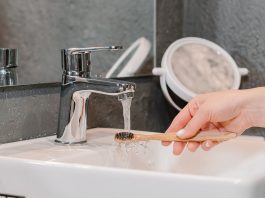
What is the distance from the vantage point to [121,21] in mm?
1072

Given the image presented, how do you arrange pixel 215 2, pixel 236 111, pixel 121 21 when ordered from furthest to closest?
pixel 215 2
pixel 121 21
pixel 236 111

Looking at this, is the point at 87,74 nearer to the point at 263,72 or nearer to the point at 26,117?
the point at 26,117

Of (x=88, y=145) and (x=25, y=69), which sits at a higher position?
(x=25, y=69)

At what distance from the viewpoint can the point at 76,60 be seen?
2.72 ft

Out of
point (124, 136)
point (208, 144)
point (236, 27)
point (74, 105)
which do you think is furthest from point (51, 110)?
point (236, 27)

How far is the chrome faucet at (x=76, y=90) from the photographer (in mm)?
825

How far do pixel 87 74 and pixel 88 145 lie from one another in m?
0.12

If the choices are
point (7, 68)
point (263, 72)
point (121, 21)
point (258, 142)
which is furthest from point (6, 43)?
point (263, 72)

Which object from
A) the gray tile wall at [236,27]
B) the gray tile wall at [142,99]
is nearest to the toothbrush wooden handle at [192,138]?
the gray tile wall at [142,99]

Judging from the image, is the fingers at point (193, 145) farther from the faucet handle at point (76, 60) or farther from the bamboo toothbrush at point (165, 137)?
the faucet handle at point (76, 60)

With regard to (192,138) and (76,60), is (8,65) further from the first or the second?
(192,138)

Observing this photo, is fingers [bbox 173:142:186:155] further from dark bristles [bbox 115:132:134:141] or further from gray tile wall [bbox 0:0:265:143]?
gray tile wall [bbox 0:0:265:143]

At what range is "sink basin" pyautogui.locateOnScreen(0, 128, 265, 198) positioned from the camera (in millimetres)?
583

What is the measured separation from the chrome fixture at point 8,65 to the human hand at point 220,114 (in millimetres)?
284
